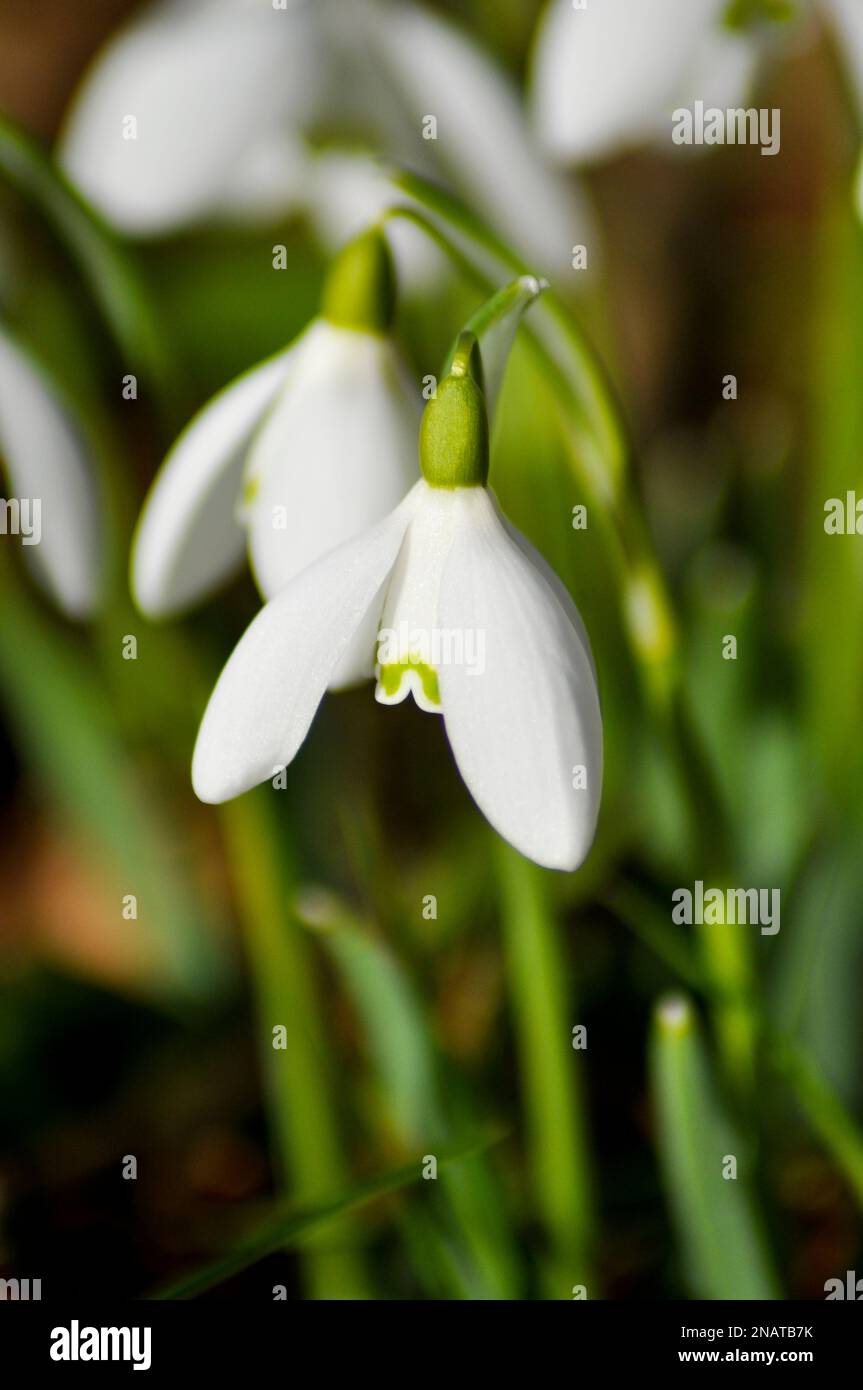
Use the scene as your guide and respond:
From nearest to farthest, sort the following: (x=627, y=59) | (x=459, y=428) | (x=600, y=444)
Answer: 1. (x=459, y=428)
2. (x=600, y=444)
3. (x=627, y=59)

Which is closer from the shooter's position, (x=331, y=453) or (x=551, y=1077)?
(x=331, y=453)

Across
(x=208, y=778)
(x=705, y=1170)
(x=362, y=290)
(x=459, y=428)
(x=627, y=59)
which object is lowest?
(x=705, y=1170)

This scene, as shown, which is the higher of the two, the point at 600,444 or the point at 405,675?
the point at 600,444

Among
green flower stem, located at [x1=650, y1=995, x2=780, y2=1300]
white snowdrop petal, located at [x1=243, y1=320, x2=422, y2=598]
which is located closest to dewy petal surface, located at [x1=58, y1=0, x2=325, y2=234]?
white snowdrop petal, located at [x1=243, y1=320, x2=422, y2=598]

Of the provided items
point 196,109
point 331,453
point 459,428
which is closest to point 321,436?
point 331,453

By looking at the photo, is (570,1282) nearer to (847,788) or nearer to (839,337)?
(847,788)

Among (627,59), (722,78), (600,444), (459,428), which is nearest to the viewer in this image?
(459,428)

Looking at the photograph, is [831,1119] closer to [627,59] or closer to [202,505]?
[202,505]
